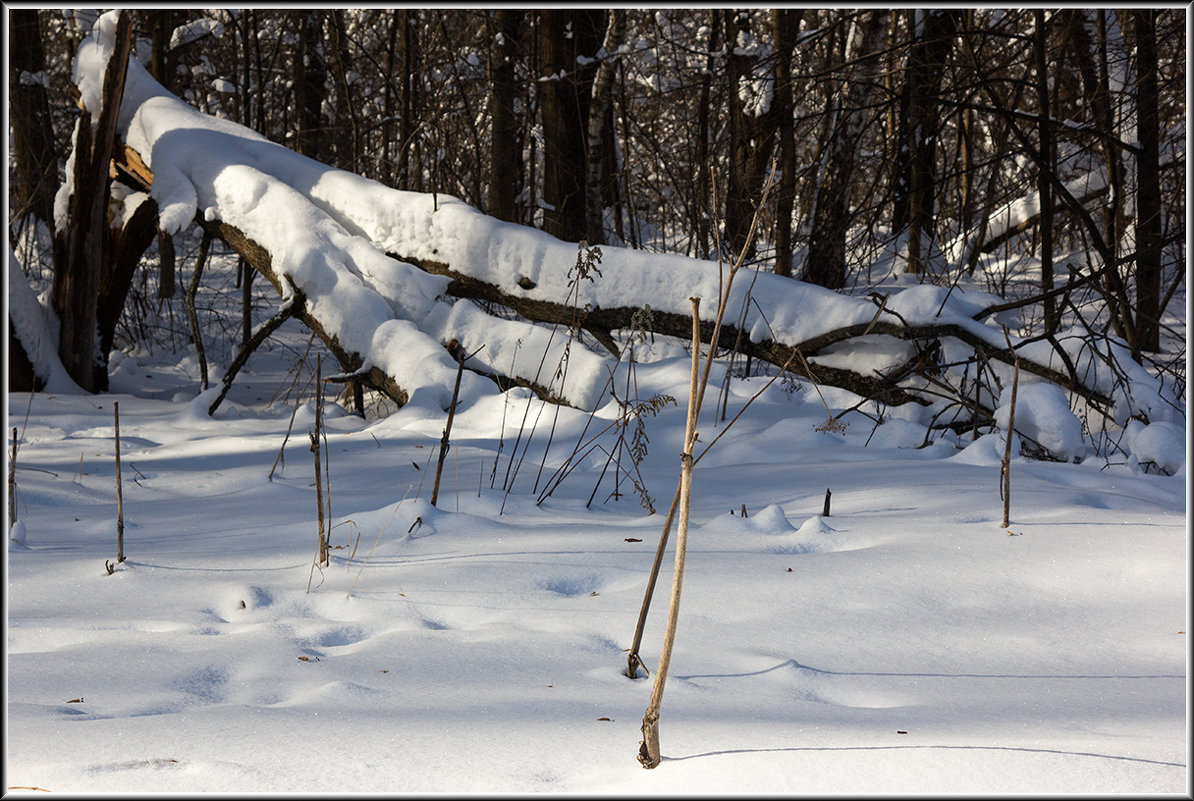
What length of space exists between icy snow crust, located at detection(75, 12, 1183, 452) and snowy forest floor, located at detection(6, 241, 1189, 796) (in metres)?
0.82

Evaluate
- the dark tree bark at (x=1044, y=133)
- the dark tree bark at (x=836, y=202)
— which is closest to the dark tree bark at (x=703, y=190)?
the dark tree bark at (x=836, y=202)

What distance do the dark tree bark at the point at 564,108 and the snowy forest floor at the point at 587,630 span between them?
4.79 meters

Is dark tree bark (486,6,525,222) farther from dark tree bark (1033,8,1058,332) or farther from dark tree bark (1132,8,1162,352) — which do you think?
dark tree bark (1132,8,1162,352)

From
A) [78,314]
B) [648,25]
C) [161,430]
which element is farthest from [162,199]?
[648,25]

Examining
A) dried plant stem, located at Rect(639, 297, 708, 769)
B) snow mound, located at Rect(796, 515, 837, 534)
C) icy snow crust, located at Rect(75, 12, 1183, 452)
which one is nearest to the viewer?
dried plant stem, located at Rect(639, 297, 708, 769)

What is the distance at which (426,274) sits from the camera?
4.90 meters

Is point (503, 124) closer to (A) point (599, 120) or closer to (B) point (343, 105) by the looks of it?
(A) point (599, 120)

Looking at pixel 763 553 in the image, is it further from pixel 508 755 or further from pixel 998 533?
pixel 508 755

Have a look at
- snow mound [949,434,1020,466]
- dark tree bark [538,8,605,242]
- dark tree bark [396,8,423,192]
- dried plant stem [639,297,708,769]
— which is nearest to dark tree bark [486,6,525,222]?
dark tree bark [538,8,605,242]

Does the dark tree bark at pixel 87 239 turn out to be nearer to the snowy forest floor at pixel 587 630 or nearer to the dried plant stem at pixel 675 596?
the snowy forest floor at pixel 587 630

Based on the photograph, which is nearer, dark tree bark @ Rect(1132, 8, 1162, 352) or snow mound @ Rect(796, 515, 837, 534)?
snow mound @ Rect(796, 515, 837, 534)

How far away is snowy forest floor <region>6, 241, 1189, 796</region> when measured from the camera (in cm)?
111

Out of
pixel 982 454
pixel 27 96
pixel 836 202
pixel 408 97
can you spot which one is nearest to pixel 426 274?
pixel 836 202

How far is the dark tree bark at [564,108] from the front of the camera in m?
7.62
